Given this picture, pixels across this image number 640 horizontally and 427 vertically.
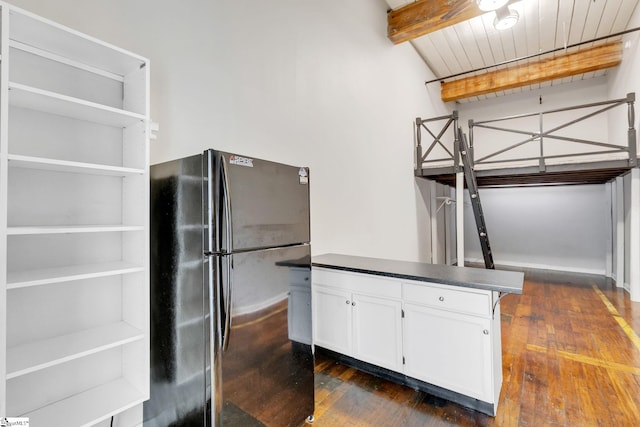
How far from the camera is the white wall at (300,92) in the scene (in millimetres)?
1838

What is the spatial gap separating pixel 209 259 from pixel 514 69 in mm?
6803

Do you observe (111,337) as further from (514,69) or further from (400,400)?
(514,69)

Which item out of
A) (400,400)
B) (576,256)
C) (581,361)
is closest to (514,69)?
(576,256)

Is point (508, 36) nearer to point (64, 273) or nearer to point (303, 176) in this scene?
point (303, 176)

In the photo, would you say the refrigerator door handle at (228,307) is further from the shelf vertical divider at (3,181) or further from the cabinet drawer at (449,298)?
the cabinet drawer at (449,298)

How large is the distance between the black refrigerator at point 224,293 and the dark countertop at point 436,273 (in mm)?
831

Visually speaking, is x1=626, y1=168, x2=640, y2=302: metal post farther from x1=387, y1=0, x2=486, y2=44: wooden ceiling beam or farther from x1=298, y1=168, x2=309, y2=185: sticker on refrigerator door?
x1=298, y1=168, x2=309, y2=185: sticker on refrigerator door

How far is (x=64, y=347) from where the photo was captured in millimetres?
1281

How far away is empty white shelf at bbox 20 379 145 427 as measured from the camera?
1.26m

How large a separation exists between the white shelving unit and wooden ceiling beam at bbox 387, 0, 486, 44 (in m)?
3.87

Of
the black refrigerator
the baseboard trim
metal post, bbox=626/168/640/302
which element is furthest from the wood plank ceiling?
the baseboard trim

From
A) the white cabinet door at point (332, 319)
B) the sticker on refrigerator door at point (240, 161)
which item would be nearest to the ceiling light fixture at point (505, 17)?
the white cabinet door at point (332, 319)

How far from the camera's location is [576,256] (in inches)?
260

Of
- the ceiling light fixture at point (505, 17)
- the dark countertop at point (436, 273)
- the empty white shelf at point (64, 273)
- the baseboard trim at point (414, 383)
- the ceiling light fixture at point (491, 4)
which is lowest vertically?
the baseboard trim at point (414, 383)
